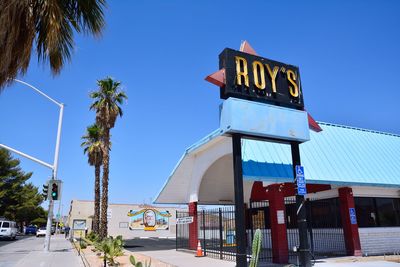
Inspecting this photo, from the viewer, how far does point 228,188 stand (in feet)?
84.3

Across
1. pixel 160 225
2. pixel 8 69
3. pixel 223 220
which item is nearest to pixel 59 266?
pixel 223 220

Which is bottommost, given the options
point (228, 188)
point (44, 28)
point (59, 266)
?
point (59, 266)

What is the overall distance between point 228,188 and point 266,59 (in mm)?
14331

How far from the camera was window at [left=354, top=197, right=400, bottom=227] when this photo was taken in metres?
19.1

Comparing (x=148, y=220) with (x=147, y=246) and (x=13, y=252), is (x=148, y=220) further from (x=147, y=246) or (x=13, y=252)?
(x=13, y=252)

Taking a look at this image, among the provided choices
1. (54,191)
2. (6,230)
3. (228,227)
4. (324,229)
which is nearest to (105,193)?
(54,191)

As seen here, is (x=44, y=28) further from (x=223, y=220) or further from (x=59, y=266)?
(x=223, y=220)

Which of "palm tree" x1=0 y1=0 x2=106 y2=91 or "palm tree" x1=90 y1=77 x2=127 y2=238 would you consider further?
"palm tree" x1=90 y1=77 x2=127 y2=238

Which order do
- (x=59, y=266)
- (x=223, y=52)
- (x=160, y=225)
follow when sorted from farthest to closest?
(x=160, y=225) < (x=59, y=266) < (x=223, y=52)

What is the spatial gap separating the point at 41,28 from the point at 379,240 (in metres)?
18.4

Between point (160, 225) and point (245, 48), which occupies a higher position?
point (245, 48)

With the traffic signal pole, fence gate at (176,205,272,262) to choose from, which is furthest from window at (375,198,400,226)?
the traffic signal pole

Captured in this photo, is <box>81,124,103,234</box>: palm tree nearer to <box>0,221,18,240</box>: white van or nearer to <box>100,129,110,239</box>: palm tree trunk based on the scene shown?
<box>100,129,110,239</box>: palm tree trunk

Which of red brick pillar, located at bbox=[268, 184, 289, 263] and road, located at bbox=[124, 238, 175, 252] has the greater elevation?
red brick pillar, located at bbox=[268, 184, 289, 263]
